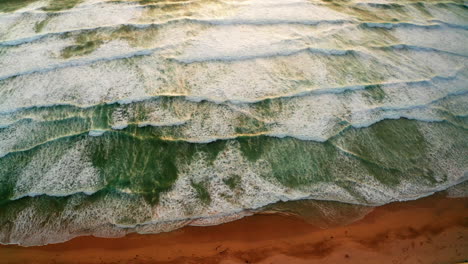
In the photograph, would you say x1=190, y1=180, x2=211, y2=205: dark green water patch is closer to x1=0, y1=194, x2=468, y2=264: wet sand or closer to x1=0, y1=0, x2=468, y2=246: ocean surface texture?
x1=0, y1=0, x2=468, y2=246: ocean surface texture

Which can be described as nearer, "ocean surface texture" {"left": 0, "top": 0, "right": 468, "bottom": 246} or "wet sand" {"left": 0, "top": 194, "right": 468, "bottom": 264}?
"wet sand" {"left": 0, "top": 194, "right": 468, "bottom": 264}

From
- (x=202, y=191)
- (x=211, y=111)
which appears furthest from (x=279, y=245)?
(x=211, y=111)

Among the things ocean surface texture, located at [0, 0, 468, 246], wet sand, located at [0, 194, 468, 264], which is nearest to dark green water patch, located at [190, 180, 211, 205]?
ocean surface texture, located at [0, 0, 468, 246]

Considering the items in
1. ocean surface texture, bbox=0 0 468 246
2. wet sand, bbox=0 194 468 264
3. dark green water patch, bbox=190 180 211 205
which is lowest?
wet sand, bbox=0 194 468 264

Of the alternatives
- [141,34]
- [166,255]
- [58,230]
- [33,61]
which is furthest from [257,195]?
[33,61]

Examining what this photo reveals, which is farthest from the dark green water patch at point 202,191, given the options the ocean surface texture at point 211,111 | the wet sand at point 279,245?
the wet sand at point 279,245

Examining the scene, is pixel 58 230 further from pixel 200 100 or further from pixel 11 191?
pixel 200 100
